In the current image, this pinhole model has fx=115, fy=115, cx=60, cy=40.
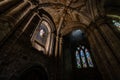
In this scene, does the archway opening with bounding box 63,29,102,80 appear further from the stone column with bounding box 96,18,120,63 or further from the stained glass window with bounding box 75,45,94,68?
the stone column with bounding box 96,18,120,63

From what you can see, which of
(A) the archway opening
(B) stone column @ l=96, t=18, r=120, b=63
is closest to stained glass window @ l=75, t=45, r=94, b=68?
(A) the archway opening

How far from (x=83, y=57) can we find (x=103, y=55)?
4.38 metres

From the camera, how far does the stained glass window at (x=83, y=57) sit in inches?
402

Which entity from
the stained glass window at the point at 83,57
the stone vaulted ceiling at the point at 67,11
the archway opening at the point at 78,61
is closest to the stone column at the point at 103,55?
the stone vaulted ceiling at the point at 67,11

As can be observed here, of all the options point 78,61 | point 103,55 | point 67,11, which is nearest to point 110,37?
point 103,55

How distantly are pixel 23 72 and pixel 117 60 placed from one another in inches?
178

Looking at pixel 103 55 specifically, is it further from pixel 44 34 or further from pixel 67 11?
pixel 67 11

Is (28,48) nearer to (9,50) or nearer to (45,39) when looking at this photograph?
(9,50)

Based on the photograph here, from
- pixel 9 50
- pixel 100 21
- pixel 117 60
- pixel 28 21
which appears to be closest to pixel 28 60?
pixel 9 50

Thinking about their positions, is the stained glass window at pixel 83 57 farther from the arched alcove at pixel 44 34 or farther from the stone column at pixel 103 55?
the arched alcove at pixel 44 34

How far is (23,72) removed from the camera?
209 inches

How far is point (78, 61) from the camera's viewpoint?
10.6 m

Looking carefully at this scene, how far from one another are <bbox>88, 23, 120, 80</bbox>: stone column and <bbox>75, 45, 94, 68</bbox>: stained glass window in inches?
111

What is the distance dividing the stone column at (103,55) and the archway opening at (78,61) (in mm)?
2690
